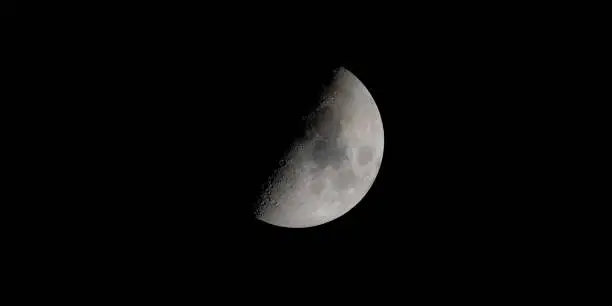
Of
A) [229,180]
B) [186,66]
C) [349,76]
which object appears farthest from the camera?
[349,76]

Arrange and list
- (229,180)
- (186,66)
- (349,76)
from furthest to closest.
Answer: (349,76), (229,180), (186,66)

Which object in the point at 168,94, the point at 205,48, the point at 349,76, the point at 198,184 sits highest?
the point at 349,76

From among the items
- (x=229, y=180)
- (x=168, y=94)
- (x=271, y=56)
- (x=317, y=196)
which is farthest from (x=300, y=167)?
(x=168, y=94)

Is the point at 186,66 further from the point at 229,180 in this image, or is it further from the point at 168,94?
the point at 229,180

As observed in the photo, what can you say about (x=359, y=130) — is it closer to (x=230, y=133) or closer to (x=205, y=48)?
(x=230, y=133)

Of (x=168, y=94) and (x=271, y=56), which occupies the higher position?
(x=271, y=56)

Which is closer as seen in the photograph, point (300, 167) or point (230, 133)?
point (230, 133)

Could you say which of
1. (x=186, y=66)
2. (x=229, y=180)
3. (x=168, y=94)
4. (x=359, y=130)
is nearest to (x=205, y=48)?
(x=186, y=66)
